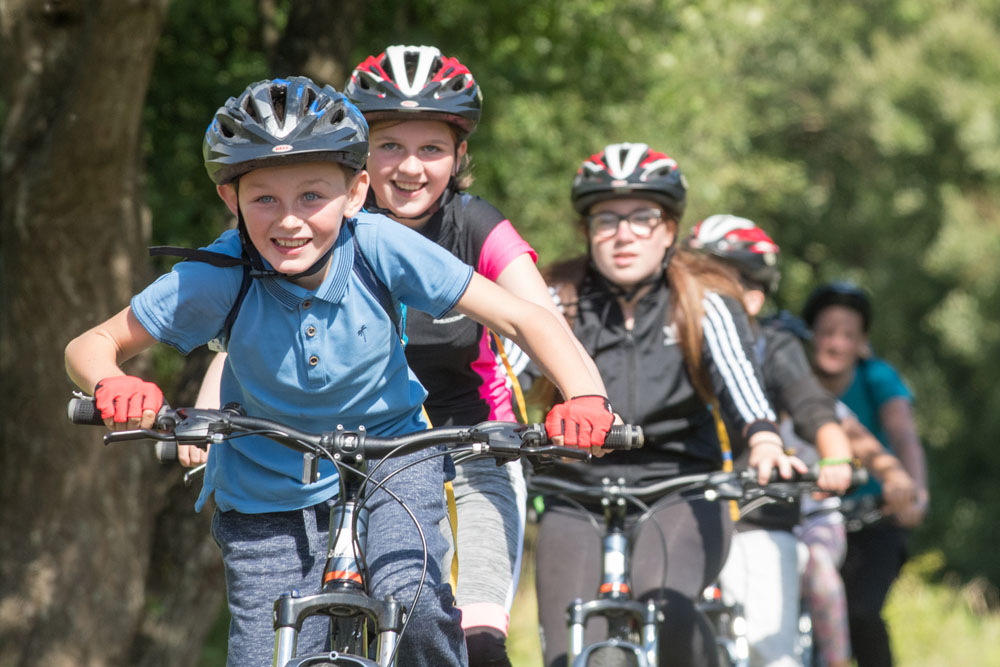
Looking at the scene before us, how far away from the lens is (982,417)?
24453 millimetres

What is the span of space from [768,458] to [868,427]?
306cm

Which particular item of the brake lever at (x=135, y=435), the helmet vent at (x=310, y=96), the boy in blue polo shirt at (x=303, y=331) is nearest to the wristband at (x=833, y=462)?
the boy in blue polo shirt at (x=303, y=331)

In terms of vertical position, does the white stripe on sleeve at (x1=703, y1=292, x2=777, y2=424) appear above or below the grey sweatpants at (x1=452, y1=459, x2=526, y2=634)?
above

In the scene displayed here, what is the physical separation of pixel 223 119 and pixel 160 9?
10.7 feet

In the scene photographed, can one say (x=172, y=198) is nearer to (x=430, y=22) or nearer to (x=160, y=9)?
(x=430, y=22)

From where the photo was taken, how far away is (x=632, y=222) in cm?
563

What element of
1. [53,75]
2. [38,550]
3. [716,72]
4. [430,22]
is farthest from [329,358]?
[716,72]

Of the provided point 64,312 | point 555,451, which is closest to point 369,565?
point 555,451

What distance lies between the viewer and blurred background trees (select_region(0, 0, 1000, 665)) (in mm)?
7418

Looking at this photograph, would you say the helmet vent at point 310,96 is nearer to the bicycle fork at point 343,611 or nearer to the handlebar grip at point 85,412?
the handlebar grip at point 85,412

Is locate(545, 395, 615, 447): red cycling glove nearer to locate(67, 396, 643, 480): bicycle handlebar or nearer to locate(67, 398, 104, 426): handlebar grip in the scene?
locate(67, 396, 643, 480): bicycle handlebar

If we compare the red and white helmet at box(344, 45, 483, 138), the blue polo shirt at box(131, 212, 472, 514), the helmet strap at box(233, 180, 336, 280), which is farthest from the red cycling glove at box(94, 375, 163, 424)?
the red and white helmet at box(344, 45, 483, 138)

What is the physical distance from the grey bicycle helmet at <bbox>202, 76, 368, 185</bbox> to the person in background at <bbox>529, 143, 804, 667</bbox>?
1847 mm

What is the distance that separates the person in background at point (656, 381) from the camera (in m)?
5.05
